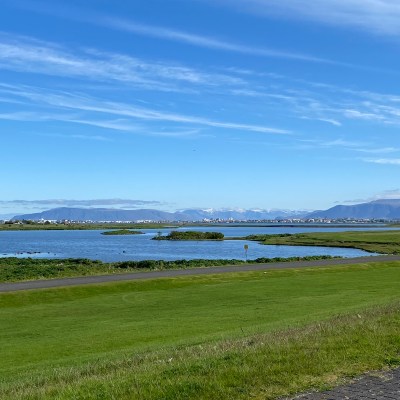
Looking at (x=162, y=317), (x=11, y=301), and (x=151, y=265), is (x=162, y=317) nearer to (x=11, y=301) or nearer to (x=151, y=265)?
(x=11, y=301)

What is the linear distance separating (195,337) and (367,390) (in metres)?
10.0

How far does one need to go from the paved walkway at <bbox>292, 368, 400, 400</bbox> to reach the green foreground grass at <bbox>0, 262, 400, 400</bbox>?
0.35 meters

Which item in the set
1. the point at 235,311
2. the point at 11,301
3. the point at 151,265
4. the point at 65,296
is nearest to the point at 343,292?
the point at 235,311

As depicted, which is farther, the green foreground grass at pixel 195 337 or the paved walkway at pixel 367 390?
the green foreground grass at pixel 195 337

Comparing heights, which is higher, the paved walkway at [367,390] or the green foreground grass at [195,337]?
the paved walkway at [367,390]

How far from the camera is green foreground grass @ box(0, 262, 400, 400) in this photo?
28.3 ft

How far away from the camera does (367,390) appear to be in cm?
791

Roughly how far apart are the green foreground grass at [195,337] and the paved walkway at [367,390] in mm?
350

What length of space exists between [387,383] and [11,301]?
85.8 feet

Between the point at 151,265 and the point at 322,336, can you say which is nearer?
the point at 322,336

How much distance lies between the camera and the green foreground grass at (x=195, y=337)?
8641mm

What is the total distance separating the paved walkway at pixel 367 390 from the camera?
24.9 ft

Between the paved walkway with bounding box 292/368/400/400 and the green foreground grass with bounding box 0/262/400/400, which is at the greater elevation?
the paved walkway with bounding box 292/368/400/400

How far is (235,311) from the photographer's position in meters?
24.3
